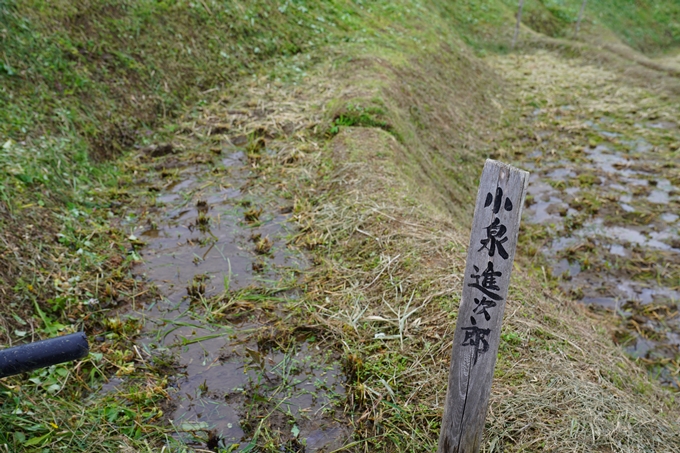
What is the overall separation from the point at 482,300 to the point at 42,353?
5.96ft

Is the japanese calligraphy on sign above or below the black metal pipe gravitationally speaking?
above

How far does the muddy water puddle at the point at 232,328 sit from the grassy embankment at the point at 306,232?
7.3 inches

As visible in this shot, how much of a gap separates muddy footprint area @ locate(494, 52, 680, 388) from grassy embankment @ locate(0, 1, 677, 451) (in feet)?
2.85

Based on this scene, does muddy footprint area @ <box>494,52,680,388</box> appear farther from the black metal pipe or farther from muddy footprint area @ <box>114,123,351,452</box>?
the black metal pipe

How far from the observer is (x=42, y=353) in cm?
192

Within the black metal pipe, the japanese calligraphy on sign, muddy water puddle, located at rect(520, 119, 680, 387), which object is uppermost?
the japanese calligraphy on sign

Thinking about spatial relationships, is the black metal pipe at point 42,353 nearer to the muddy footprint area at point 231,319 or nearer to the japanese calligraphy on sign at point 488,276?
the muddy footprint area at point 231,319

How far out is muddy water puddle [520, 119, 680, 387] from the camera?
500 centimetres

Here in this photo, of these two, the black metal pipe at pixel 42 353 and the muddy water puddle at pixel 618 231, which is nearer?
the black metal pipe at pixel 42 353

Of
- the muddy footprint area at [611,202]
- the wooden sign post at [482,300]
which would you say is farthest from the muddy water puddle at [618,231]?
the wooden sign post at [482,300]

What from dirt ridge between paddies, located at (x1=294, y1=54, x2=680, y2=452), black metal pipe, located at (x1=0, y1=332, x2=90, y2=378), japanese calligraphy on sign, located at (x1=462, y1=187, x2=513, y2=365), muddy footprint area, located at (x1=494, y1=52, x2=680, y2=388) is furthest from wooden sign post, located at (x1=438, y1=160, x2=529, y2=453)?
muddy footprint area, located at (x1=494, y1=52, x2=680, y2=388)

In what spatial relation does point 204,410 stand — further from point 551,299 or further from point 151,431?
point 551,299

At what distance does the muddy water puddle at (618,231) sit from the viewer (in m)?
5.00

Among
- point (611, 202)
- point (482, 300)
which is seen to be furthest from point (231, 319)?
point (611, 202)
